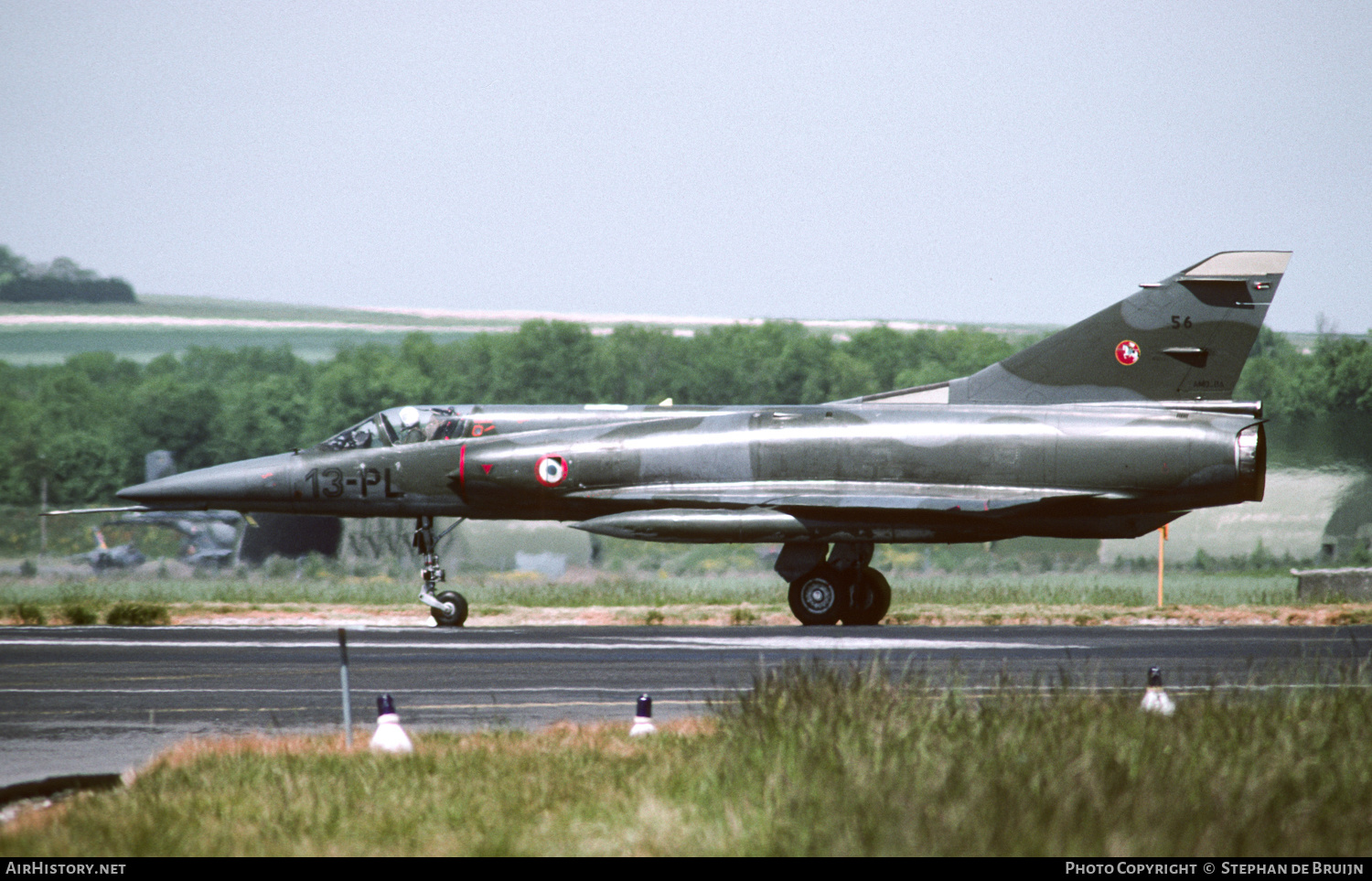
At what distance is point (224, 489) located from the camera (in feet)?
76.1

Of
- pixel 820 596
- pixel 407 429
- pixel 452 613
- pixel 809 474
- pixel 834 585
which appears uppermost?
pixel 407 429

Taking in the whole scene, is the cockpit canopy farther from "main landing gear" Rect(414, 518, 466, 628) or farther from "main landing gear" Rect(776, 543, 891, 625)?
"main landing gear" Rect(776, 543, 891, 625)

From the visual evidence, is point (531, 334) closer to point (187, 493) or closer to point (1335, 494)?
point (1335, 494)

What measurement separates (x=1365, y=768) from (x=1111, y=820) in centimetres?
228

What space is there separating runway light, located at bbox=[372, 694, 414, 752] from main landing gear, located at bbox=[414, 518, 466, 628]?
485 inches

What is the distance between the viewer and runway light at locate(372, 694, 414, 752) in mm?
9109

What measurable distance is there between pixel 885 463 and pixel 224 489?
1050 centimetres

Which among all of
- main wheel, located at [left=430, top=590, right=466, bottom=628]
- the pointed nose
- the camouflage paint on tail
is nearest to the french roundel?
main wheel, located at [left=430, top=590, right=466, bottom=628]

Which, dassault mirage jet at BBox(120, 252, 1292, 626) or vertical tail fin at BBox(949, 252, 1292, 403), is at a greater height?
vertical tail fin at BBox(949, 252, 1292, 403)

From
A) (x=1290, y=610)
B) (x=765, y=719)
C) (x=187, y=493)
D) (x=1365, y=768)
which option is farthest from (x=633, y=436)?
(x=1365, y=768)

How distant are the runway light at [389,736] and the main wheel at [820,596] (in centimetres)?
1275

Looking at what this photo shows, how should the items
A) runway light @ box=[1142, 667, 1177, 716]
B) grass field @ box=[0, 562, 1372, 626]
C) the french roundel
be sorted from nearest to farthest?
runway light @ box=[1142, 667, 1177, 716]
the french roundel
grass field @ box=[0, 562, 1372, 626]

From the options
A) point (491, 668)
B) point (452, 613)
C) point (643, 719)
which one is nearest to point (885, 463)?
point (452, 613)

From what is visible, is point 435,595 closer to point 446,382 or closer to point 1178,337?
point 1178,337
